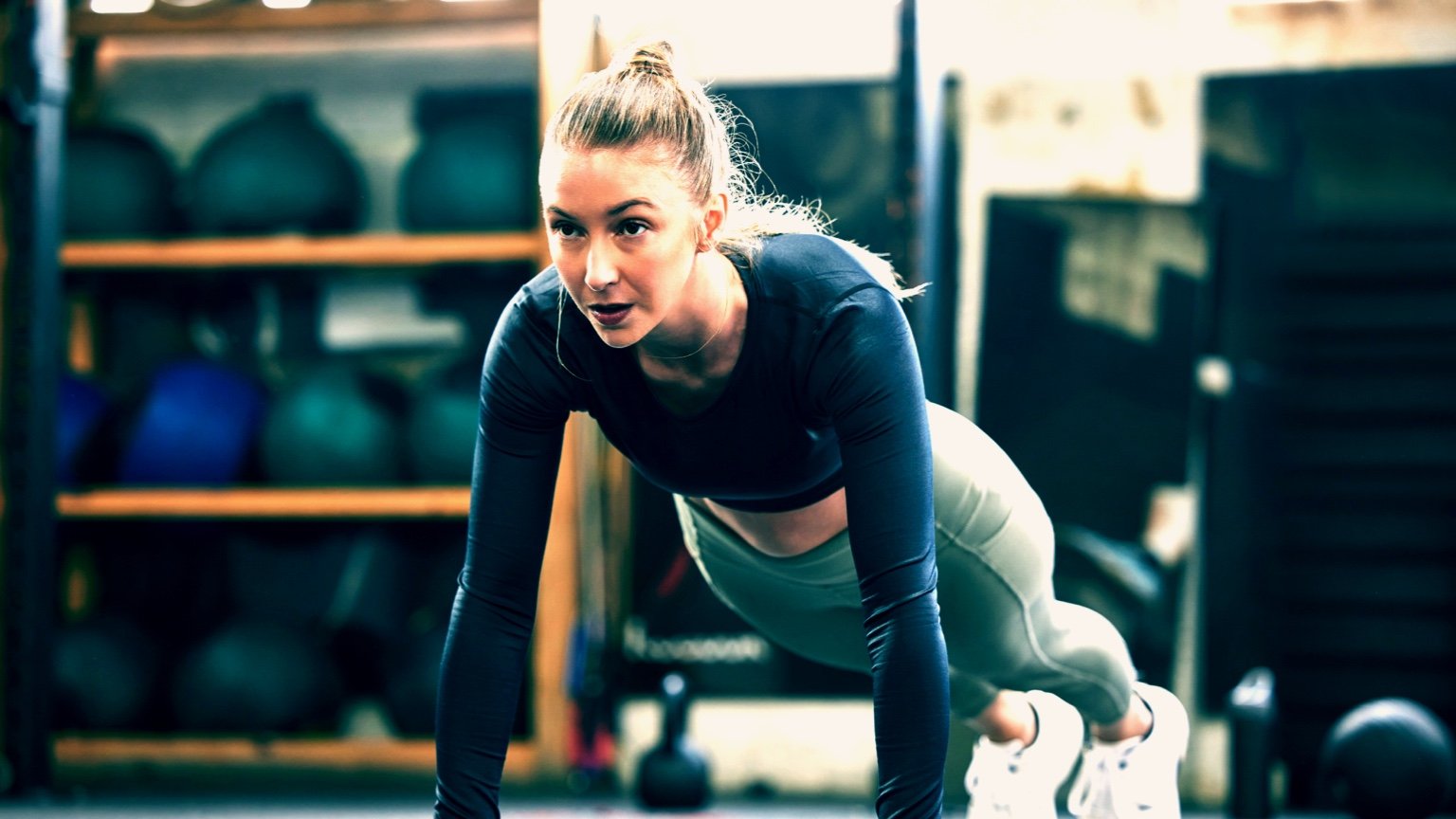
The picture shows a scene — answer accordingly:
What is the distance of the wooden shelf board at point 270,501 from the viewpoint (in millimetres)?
3389

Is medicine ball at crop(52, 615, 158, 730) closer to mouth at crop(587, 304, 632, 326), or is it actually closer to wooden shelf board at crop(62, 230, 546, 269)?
wooden shelf board at crop(62, 230, 546, 269)

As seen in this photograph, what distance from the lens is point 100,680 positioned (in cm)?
330

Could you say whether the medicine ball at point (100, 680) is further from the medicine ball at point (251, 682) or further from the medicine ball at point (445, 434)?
the medicine ball at point (445, 434)

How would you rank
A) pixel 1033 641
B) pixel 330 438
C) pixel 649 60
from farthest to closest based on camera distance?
pixel 330 438, pixel 1033 641, pixel 649 60

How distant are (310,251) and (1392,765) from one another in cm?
278

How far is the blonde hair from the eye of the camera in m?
1.28

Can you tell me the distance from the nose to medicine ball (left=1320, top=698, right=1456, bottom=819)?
7.08ft

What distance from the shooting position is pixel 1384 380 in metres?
3.25

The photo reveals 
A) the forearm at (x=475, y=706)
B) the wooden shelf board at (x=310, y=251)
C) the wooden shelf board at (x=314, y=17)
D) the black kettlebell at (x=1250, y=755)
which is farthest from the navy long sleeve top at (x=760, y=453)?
the wooden shelf board at (x=314, y=17)

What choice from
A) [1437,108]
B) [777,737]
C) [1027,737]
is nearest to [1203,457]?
[1437,108]

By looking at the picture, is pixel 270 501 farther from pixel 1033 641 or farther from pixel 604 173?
pixel 604 173

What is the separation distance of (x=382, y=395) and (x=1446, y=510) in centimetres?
264

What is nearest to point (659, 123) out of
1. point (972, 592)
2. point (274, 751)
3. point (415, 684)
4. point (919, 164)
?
point (972, 592)

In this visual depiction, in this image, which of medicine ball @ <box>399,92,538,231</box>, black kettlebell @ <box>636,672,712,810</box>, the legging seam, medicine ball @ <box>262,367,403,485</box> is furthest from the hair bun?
medicine ball @ <box>262,367,403,485</box>
